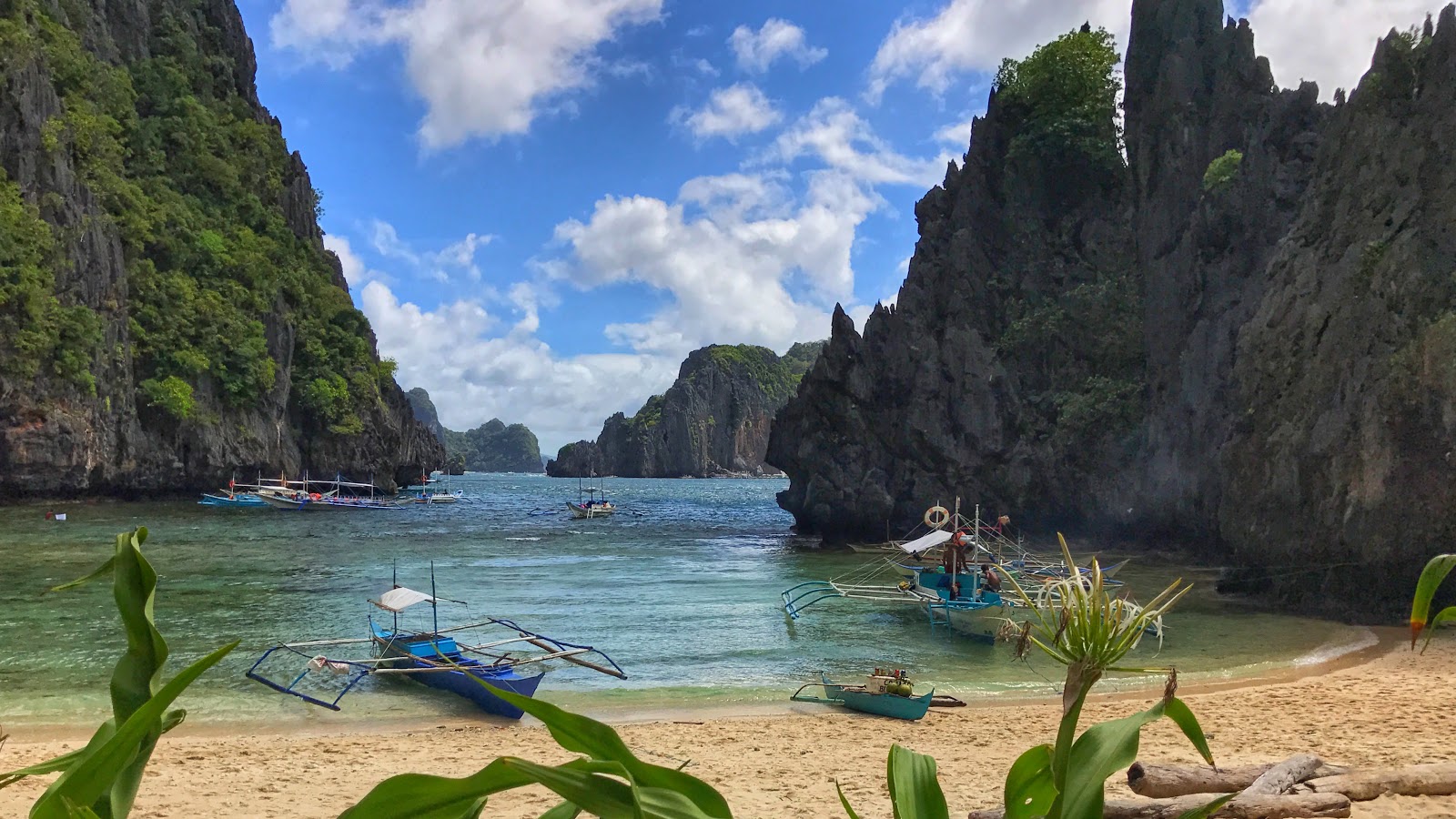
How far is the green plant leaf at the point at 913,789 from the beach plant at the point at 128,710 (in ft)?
Result: 3.67

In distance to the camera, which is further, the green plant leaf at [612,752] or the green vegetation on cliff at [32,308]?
the green vegetation on cliff at [32,308]

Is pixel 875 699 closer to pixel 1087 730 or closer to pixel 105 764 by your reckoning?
pixel 1087 730

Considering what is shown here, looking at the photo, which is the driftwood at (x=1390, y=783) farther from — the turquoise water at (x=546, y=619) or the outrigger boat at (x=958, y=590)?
the outrigger boat at (x=958, y=590)

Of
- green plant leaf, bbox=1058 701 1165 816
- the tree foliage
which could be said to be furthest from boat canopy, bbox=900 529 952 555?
the tree foliage

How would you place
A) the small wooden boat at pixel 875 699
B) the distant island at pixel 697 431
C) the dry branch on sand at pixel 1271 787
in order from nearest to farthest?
the dry branch on sand at pixel 1271 787, the small wooden boat at pixel 875 699, the distant island at pixel 697 431

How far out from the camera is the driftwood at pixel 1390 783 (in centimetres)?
580

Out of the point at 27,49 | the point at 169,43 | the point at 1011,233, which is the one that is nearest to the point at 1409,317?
the point at 1011,233

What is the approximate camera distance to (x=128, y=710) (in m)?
1.41

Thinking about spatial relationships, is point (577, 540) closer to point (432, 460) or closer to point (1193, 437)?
point (1193, 437)

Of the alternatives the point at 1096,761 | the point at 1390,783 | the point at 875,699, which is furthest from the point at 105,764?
the point at 875,699

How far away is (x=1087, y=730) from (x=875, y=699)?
13.0 metres

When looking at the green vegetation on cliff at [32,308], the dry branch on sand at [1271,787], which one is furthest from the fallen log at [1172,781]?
the green vegetation on cliff at [32,308]

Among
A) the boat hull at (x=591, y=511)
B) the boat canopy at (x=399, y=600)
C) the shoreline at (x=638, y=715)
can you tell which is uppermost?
the boat canopy at (x=399, y=600)

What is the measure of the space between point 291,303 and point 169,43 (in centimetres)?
2002
